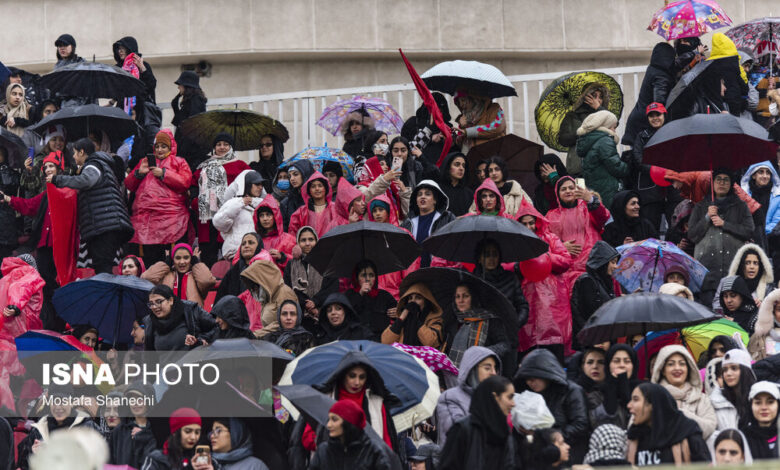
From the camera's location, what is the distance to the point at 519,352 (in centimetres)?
1502

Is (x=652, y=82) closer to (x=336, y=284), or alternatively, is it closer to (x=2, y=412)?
(x=336, y=284)

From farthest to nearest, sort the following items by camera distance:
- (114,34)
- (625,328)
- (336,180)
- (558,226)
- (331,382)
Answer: (114,34), (336,180), (558,226), (625,328), (331,382)

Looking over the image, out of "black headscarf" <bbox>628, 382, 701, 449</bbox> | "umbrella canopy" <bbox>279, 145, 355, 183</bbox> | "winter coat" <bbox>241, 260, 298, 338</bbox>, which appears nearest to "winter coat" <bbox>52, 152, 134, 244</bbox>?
"umbrella canopy" <bbox>279, 145, 355, 183</bbox>

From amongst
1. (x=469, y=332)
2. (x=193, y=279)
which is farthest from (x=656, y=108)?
(x=193, y=279)

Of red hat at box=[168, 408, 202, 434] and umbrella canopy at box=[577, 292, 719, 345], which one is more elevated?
umbrella canopy at box=[577, 292, 719, 345]

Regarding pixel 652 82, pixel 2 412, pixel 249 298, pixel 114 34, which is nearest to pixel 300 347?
pixel 249 298

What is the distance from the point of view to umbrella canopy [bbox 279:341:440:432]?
12.2 metres

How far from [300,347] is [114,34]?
12.0 metres

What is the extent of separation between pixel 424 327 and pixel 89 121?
5263 millimetres

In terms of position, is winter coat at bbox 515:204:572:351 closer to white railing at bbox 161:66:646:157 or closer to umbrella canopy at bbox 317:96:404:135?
umbrella canopy at bbox 317:96:404:135

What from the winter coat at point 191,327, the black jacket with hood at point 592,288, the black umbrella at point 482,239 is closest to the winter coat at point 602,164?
the black jacket with hood at point 592,288

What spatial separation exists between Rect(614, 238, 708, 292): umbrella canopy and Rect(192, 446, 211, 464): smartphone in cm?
447

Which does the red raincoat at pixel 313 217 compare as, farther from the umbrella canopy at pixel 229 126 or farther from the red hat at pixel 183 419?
the red hat at pixel 183 419

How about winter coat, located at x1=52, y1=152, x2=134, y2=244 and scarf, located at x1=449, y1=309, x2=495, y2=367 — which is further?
winter coat, located at x1=52, y1=152, x2=134, y2=244
